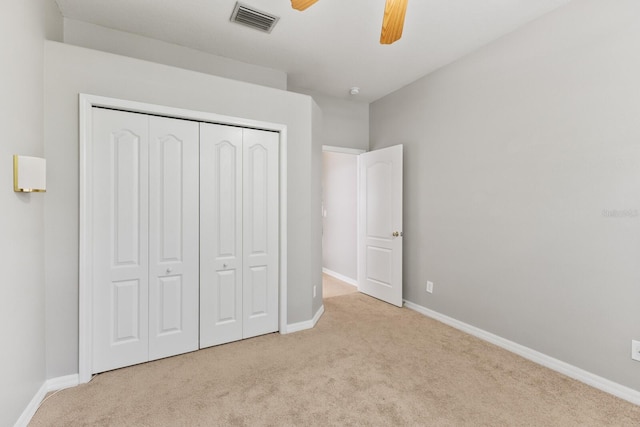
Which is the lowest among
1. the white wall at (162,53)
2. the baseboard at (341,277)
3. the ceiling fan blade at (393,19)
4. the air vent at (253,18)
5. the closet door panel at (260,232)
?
the baseboard at (341,277)

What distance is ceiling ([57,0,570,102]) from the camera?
2.34 metres

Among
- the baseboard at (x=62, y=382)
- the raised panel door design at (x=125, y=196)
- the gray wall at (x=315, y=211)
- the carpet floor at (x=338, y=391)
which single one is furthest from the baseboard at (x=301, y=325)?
the baseboard at (x=62, y=382)

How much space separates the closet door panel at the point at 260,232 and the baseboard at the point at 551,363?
1.92m

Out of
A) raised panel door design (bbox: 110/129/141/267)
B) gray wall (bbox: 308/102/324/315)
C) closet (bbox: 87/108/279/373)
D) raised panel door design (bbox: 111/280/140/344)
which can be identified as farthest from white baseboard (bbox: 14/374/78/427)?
gray wall (bbox: 308/102/324/315)

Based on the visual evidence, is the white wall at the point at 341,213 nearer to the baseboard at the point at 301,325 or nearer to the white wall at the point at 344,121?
the white wall at the point at 344,121

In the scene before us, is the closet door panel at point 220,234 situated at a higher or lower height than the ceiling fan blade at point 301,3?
lower

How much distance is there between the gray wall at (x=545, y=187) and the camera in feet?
6.73

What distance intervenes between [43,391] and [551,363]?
3687mm

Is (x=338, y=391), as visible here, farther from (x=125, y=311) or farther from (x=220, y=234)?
(x=125, y=311)

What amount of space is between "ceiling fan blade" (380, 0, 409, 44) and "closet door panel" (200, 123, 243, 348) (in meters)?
1.54

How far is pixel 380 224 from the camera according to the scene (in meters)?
4.03

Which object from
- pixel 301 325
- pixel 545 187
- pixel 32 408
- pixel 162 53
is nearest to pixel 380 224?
pixel 301 325

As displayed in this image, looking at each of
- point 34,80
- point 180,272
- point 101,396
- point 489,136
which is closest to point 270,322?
point 180,272

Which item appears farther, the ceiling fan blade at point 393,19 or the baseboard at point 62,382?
the baseboard at point 62,382
